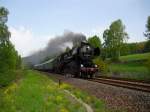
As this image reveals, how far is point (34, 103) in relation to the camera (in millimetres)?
13305

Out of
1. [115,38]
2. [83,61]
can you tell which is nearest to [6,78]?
[83,61]

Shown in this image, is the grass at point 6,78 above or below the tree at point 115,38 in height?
below

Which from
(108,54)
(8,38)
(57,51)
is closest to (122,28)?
(108,54)

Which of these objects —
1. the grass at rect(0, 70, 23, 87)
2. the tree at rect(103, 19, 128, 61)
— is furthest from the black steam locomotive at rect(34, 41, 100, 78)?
the tree at rect(103, 19, 128, 61)

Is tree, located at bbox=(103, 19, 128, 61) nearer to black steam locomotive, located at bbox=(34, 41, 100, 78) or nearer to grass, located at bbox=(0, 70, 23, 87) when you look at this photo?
grass, located at bbox=(0, 70, 23, 87)

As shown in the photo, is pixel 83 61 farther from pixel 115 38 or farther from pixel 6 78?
pixel 115 38

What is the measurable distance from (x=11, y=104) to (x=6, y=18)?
42.9 m

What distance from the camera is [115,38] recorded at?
8606 centimetres

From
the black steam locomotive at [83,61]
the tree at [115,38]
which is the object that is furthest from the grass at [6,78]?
the tree at [115,38]

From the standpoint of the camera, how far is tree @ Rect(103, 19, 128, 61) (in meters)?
85.9

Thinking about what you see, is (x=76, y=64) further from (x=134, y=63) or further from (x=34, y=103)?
(x=134, y=63)

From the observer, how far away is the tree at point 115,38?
8594cm

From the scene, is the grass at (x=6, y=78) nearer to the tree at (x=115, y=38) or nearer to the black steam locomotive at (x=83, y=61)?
the black steam locomotive at (x=83, y=61)

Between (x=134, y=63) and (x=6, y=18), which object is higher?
(x=6, y=18)
